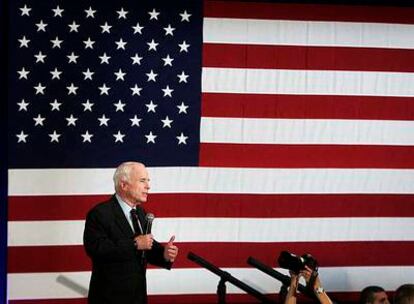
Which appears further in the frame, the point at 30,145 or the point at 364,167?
the point at 364,167

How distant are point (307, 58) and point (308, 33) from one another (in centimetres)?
17

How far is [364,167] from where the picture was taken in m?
5.40

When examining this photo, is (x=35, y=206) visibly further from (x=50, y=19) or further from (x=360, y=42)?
(x=360, y=42)

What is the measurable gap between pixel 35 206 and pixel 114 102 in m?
0.87

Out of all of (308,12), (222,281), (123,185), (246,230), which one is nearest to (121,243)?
(123,185)

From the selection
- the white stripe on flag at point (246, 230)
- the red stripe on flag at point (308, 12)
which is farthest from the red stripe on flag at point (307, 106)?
the white stripe on flag at point (246, 230)

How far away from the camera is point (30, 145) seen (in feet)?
16.6

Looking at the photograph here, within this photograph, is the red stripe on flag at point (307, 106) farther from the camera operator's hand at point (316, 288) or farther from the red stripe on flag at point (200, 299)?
the camera operator's hand at point (316, 288)

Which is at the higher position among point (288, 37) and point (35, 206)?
point (288, 37)

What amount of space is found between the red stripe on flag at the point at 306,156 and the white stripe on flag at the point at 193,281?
29.3 inches

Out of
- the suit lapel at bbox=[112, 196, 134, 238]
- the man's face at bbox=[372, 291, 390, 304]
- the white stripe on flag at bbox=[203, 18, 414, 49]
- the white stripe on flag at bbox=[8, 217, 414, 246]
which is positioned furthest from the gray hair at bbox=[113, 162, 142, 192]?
the man's face at bbox=[372, 291, 390, 304]

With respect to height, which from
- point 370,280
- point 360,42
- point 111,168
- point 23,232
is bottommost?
point 370,280

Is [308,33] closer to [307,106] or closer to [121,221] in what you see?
[307,106]

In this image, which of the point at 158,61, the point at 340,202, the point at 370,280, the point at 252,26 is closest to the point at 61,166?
the point at 158,61
